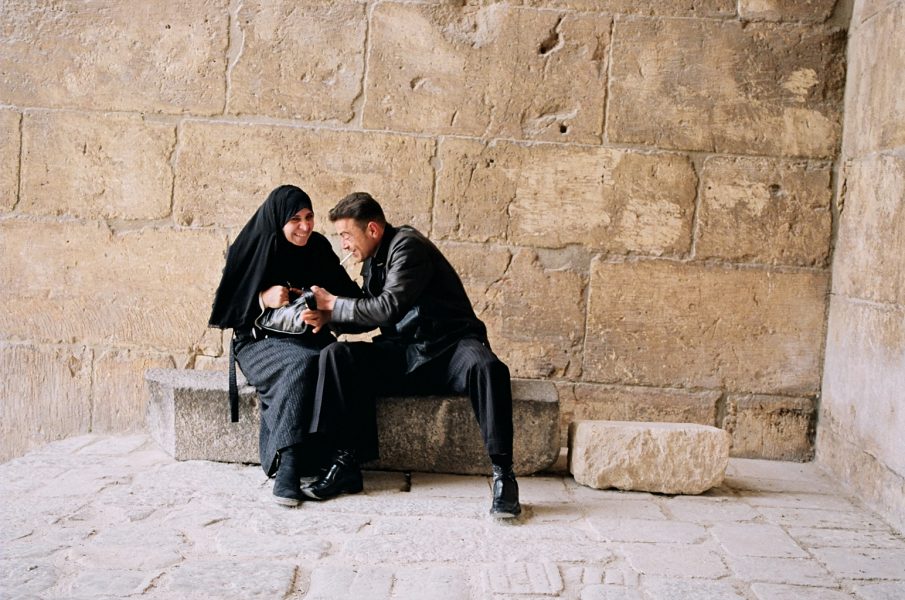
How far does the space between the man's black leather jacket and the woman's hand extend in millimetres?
293

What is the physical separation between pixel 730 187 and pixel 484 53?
5.94 feet

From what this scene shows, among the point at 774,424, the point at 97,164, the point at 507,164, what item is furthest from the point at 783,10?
the point at 97,164

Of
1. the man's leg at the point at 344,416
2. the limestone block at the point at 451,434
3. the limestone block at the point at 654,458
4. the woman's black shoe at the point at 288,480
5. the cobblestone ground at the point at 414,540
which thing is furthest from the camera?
the limestone block at the point at 451,434

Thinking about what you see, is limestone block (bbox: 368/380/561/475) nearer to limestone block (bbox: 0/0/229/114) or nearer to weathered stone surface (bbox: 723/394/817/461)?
weathered stone surface (bbox: 723/394/817/461)

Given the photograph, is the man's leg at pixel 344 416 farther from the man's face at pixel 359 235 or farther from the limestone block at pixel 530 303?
the limestone block at pixel 530 303

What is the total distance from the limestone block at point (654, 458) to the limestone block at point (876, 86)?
193cm

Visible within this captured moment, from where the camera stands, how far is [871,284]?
4949 mm

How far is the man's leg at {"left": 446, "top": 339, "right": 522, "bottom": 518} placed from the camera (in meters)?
4.05

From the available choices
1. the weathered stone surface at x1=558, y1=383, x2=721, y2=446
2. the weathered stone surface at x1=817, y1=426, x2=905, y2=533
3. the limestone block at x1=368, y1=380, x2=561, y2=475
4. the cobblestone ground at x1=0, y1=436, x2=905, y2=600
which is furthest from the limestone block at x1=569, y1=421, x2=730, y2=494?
the weathered stone surface at x1=558, y1=383, x2=721, y2=446

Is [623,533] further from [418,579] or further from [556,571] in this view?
[418,579]

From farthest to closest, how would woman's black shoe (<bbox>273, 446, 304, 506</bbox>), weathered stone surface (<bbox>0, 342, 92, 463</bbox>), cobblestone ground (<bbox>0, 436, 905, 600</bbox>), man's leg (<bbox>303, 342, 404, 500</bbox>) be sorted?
weathered stone surface (<bbox>0, 342, 92, 463</bbox>) → man's leg (<bbox>303, 342, 404, 500</bbox>) → woman's black shoe (<bbox>273, 446, 304, 506</bbox>) → cobblestone ground (<bbox>0, 436, 905, 600</bbox>)

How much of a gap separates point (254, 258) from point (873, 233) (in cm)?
346

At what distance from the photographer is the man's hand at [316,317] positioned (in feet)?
14.6

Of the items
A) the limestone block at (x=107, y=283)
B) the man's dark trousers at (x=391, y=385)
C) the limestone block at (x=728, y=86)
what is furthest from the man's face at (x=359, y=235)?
the limestone block at (x=728, y=86)
